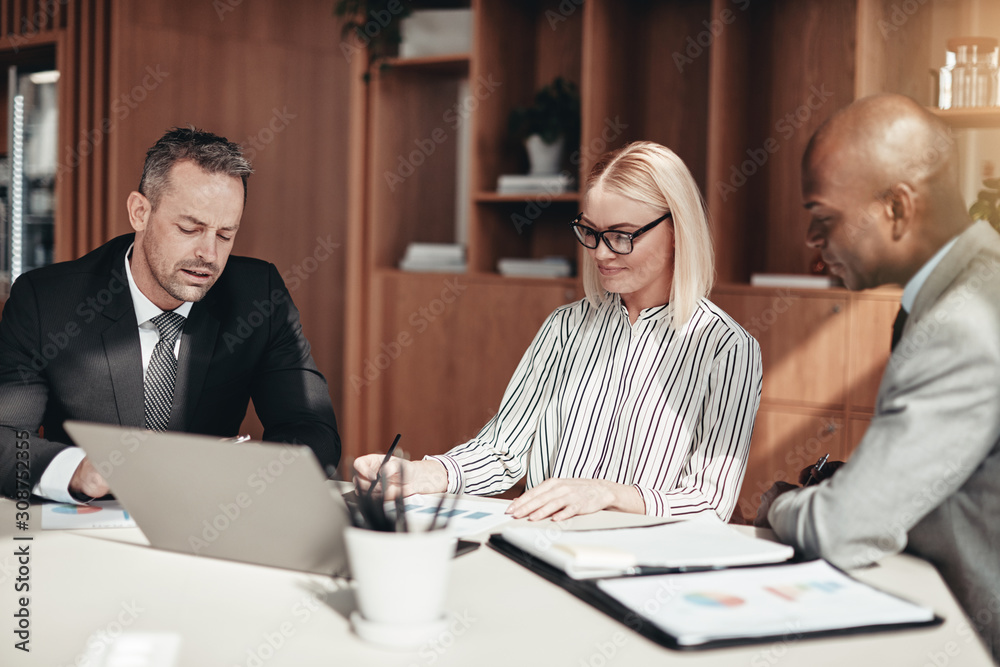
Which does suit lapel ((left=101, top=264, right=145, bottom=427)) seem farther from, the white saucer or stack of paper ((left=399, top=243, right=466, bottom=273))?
stack of paper ((left=399, top=243, right=466, bottom=273))

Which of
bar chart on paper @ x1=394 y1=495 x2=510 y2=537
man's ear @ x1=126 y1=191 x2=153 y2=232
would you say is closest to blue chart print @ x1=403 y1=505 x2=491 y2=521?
bar chart on paper @ x1=394 y1=495 x2=510 y2=537

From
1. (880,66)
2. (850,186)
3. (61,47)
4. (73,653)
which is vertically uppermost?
(61,47)

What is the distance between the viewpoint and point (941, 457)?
48.6 inches

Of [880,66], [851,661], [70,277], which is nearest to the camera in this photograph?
[851,661]

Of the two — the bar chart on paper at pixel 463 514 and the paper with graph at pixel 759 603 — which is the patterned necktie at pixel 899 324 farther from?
the bar chart on paper at pixel 463 514

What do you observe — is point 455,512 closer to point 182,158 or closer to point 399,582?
point 399,582

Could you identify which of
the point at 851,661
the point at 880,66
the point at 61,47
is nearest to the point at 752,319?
the point at 880,66

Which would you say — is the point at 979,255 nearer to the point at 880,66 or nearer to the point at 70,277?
the point at 70,277

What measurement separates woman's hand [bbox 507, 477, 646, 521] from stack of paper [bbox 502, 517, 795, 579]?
14cm

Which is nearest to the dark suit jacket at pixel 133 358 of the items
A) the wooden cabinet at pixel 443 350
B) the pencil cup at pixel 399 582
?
the pencil cup at pixel 399 582

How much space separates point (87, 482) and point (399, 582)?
2.73 ft

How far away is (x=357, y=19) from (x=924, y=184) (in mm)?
3645

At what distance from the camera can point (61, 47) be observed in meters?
4.87

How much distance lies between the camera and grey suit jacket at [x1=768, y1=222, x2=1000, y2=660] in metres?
1.23
